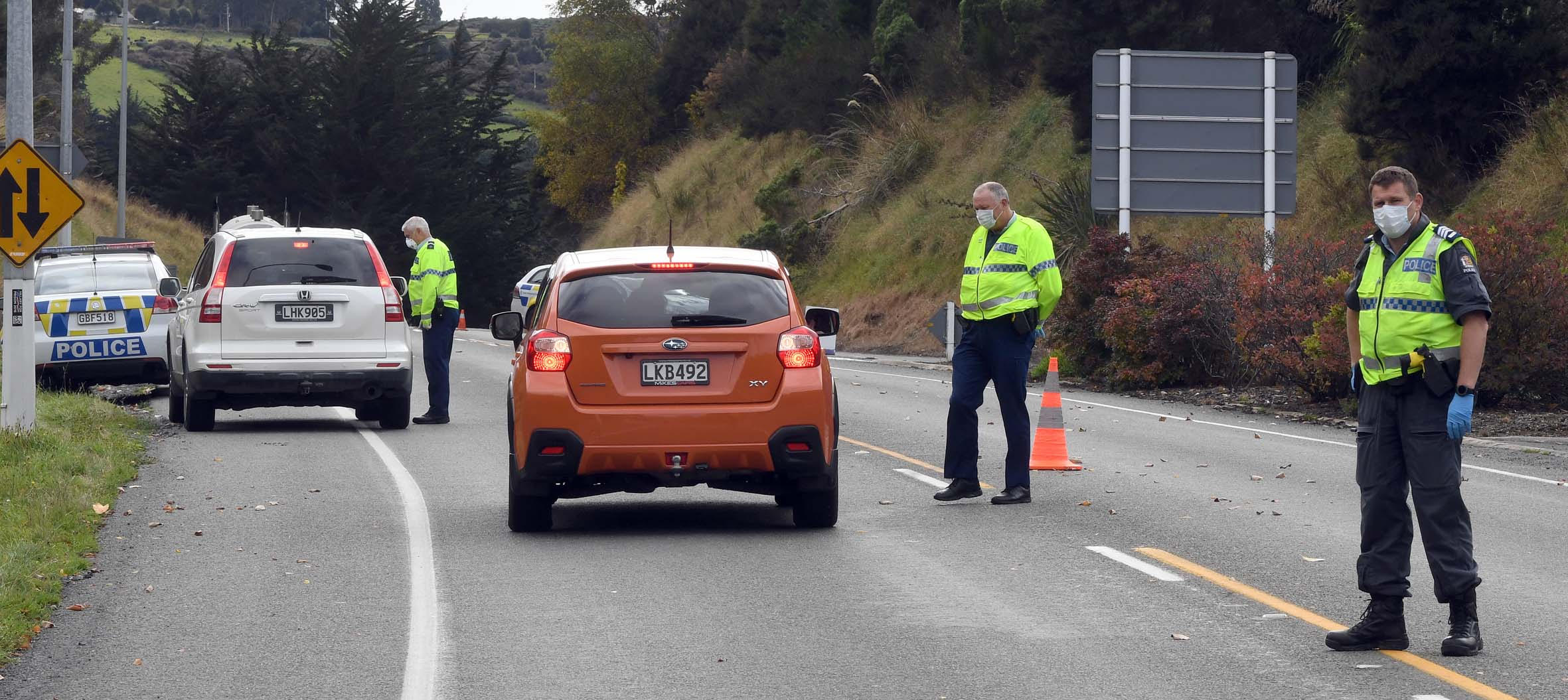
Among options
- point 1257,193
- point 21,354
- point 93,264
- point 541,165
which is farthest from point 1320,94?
point 541,165

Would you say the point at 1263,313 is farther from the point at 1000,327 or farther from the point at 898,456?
the point at 1000,327

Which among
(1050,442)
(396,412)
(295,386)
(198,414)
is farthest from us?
(396,412)

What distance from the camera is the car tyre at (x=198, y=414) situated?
16.7m

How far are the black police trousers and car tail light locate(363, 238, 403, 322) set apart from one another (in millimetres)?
11142

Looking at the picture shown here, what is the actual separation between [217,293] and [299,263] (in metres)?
0.74

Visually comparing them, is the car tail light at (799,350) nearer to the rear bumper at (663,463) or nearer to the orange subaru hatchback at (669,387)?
the orange subaru hatchback at (669,387)

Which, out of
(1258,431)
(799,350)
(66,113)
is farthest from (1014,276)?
(66,113)

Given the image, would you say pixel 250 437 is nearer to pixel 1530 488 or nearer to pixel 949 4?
pixel 1530 488

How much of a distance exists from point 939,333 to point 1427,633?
23470mm

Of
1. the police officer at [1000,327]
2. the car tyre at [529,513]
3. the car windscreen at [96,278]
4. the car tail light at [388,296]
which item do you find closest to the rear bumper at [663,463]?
the car tyre at [529,513]

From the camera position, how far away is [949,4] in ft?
172

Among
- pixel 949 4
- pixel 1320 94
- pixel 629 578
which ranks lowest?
pixel 629 578

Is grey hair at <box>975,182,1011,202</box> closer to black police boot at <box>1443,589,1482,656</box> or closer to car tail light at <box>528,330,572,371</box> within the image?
car tail light at <box>528,330,572,371</box>

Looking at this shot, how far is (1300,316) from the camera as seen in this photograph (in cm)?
2103
